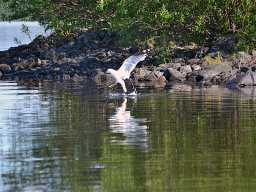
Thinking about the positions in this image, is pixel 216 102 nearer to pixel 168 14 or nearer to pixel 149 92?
pixel 149 92

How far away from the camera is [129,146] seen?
10.2 meters

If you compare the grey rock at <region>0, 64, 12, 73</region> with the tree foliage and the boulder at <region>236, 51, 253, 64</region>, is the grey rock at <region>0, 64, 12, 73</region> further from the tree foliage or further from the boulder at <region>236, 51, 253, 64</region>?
the boulder at <region>236, 51, 253, 64</region>

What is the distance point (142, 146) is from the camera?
10234mm

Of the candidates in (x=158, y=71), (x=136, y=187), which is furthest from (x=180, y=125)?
(x=158, y=71)

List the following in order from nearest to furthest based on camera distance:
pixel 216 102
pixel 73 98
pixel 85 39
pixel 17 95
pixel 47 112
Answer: pixel 47 112 → pixel 216 102 → pixel 73 98 → pixel 17 95 → pixel 85 39

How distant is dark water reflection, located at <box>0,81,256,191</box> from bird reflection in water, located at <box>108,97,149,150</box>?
0.02m

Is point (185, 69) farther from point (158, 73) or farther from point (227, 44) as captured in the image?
point (227, 44)

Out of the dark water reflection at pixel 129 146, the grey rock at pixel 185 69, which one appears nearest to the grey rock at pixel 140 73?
the grey rock at pixel 185 69

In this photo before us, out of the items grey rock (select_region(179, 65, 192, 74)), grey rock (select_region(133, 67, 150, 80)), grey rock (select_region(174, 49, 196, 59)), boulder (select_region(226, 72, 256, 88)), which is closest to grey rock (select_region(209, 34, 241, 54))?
grey rock (select_region(174, 49, 196, 59))

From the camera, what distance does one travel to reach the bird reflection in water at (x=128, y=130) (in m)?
10.6

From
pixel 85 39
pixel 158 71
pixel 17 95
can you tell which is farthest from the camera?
pixel 85 39

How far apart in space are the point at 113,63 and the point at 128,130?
2451 cm

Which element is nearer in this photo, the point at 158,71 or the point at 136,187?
the point at 136,187

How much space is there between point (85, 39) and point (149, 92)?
2079 cm
